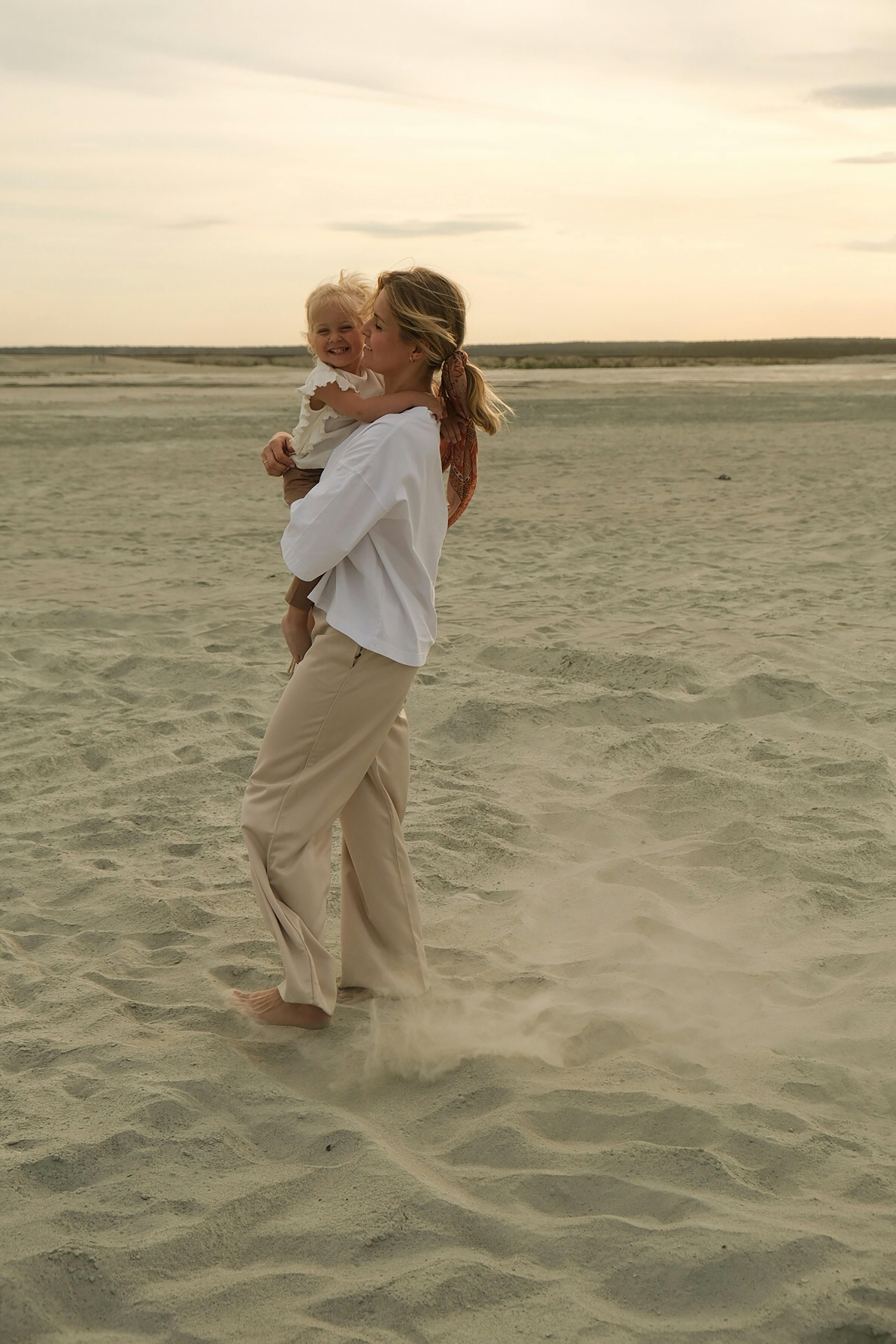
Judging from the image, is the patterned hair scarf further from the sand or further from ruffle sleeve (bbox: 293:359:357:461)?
the sand

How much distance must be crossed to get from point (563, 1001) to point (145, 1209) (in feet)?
4.63

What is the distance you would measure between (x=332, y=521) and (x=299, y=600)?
1.20 ft

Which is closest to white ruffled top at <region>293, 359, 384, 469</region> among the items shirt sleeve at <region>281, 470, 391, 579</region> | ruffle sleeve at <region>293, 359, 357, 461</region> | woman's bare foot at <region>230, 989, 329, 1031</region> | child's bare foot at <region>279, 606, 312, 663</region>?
ruffle sleeve at <region>293, 359, 357, 461</region>

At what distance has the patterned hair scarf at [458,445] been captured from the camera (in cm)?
298

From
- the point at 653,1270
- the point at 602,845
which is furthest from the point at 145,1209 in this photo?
the point at 602,845

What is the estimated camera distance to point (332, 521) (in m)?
2.83

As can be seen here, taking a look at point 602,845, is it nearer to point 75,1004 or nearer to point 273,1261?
point 75,1004

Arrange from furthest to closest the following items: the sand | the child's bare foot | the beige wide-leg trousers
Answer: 1. the child's bare foot
2. the beige wide-leg trousers
3. the sand

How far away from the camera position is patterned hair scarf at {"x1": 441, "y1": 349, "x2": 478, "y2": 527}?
2.98 m

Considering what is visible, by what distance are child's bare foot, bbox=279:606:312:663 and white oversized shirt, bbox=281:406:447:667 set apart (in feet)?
0.37

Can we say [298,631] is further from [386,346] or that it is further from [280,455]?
[386,346]

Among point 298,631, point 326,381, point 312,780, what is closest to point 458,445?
point 326,381

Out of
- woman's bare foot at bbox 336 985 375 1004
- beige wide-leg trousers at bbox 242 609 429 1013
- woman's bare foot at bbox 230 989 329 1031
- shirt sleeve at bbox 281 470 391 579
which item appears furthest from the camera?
woman's bare foot at bbox 336 985 375 1004

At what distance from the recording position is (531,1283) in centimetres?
241
